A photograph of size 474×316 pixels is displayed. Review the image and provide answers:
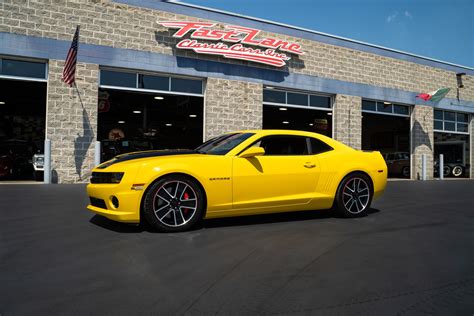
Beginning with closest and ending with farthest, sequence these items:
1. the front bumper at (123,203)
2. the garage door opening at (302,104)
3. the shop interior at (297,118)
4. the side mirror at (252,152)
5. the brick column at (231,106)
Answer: the front bumper at (123,203) → the side mirror at (252,152) → the brick column at (231,106) → the garage door opening at (302,104) → the shop interior at (297,118)

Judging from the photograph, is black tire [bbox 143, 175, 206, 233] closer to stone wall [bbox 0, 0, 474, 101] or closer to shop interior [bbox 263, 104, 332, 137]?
stone wall [bbox 0, 0, 474, 101]

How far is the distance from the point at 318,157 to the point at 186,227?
87.3 inches

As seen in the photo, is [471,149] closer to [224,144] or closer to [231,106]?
[231,106]

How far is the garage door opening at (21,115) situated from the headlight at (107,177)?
8657 mm

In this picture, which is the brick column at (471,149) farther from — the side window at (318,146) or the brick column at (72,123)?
the brick column at (72,123)

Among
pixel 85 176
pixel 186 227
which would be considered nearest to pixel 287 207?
pixel 186 227

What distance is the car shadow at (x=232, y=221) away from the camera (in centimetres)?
440

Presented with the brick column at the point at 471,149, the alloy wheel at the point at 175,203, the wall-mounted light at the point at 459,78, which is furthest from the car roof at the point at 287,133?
the brick column at the point at 471,149

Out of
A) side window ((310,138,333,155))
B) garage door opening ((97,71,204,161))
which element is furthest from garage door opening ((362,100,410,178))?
side window ((310,138,333,155))

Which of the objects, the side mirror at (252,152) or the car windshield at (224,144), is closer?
the side mirror at (252,152)

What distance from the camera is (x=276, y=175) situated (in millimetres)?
4738

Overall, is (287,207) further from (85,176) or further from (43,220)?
(85,176)

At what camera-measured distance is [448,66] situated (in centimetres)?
2064

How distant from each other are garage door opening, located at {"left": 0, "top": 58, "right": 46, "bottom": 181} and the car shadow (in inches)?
334
